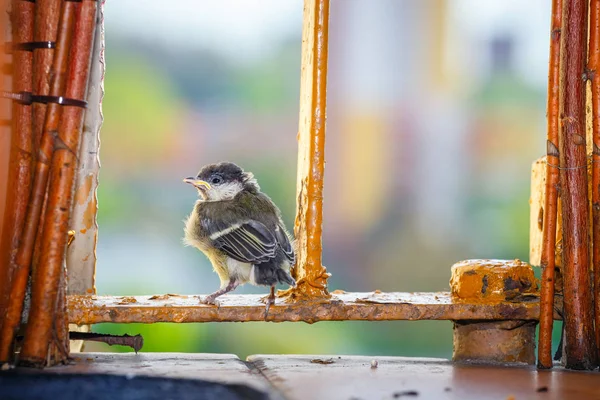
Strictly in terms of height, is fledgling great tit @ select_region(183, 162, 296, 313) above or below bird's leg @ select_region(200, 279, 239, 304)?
above

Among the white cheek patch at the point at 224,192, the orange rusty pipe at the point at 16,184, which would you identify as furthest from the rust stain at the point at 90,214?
the white cheek patch at the point at 224,192

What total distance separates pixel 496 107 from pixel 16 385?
330 cm

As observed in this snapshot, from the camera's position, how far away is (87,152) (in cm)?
260

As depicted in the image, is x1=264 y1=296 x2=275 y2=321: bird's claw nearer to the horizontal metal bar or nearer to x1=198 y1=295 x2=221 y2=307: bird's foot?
the horizontal metal bar

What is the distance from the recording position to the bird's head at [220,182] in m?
2.95

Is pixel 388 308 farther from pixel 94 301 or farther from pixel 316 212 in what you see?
pixel 94 301

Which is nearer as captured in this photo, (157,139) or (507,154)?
(157,139)

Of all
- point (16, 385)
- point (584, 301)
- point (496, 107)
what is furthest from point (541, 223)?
point (496, 107)

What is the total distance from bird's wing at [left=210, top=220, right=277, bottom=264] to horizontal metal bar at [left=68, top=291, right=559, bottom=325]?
132mm

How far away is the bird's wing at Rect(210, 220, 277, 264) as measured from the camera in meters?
2.66

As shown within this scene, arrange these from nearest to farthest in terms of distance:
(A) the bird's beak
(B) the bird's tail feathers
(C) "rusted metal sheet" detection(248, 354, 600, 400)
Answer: (C) "rusted metal sheet" detection(248, 354, 600, 400) → (B) the bird's tail feathers → (A) the bird's beak

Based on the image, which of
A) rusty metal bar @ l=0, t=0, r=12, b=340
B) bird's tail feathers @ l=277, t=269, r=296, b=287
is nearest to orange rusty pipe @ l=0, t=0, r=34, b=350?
rusty metal bar @ l=0, t=0, r=12, b=340

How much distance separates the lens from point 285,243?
8.91 ft

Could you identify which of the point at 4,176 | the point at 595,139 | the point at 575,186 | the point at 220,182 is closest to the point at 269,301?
the point at 220,182
